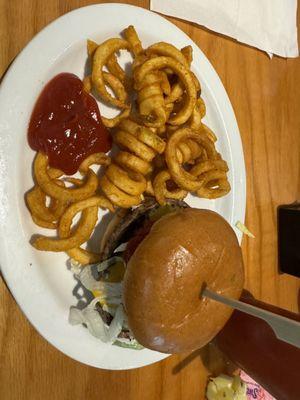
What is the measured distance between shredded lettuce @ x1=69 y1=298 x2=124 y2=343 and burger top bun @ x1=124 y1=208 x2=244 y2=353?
0.62ft

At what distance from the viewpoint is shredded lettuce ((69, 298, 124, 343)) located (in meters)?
1.24

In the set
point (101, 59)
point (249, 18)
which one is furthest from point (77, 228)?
point (249, 18)

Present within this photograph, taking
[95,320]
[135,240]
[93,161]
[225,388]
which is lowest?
[225,388]

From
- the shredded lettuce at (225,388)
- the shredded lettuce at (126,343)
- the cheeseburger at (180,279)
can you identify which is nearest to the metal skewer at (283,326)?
the cheeseburger at (180,279)

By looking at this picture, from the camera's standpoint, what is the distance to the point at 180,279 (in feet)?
3.39

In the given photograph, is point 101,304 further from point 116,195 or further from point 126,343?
point 116,195

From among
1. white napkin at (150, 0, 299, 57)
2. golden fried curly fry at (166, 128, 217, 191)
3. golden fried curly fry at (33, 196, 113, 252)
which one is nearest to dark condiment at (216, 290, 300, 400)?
golden fried curly fry at (166, 128, 217, 191)

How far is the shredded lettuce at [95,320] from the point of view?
1.24m

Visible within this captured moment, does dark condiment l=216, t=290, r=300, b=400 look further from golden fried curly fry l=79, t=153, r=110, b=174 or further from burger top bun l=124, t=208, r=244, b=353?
golden fried curly fry l=79, t=153, r=110, b=174

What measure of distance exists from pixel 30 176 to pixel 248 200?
870mm

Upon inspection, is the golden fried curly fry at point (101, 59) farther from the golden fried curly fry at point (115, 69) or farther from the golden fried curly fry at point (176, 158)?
the golden fried curly fry at point (176, 158)

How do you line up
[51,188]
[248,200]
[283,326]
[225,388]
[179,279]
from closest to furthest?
[283,326] < [179,279] < [51,188] < [225,388] < [248,200]

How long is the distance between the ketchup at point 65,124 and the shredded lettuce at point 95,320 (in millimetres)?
396

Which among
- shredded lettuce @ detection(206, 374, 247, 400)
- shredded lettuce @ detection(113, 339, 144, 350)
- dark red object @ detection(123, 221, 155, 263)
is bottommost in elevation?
shredded lettuce @ detection(206, 374, 247, 400)
